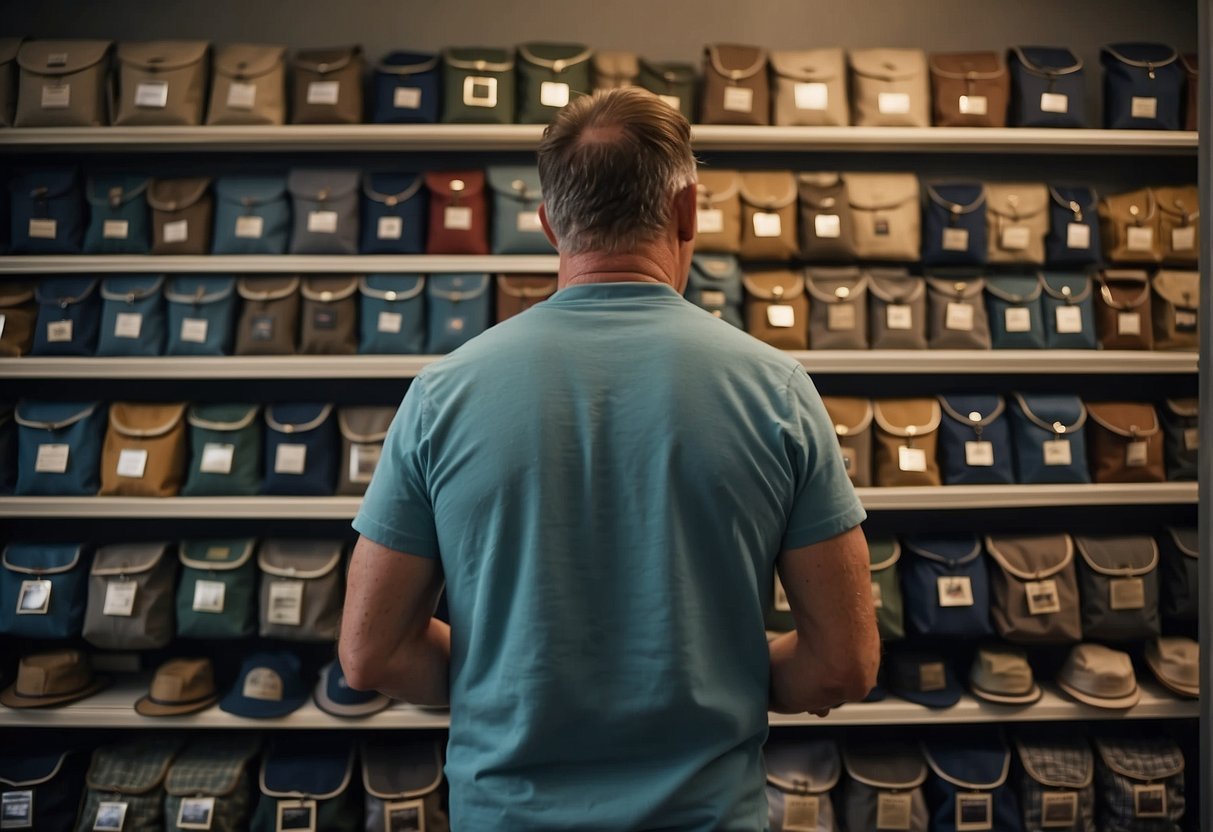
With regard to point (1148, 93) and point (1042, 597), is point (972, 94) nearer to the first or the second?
point (1148, 93)

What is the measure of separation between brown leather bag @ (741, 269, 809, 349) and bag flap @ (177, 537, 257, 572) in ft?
5.67

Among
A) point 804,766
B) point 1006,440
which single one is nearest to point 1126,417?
point 1006,440

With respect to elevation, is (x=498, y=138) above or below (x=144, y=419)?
above

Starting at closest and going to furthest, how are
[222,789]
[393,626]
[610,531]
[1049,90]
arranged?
[610,531], [393,626], [222,789], [1049,90]

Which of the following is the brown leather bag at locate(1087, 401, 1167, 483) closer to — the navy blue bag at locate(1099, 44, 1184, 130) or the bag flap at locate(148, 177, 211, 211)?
the navy blue bag at locate(1099, 44, 1184, 130)

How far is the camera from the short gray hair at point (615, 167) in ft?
3.07

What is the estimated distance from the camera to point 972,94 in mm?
2699

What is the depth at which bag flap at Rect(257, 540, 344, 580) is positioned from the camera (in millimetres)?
Answer: 2588

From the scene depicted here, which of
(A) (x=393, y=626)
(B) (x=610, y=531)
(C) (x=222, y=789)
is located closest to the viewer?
(B) (x=610, y=531)

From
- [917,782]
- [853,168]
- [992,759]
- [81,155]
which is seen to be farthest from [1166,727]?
[81,155]

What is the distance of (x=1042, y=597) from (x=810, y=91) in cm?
174

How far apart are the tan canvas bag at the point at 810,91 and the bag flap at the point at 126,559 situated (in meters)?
2.38

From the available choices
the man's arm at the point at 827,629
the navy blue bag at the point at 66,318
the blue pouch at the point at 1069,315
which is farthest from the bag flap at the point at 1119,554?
the navy blue bag at the point at 66,318

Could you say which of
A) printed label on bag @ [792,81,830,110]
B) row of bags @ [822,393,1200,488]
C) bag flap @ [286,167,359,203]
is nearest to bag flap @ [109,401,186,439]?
bag flap @ [286,167,359,203]
